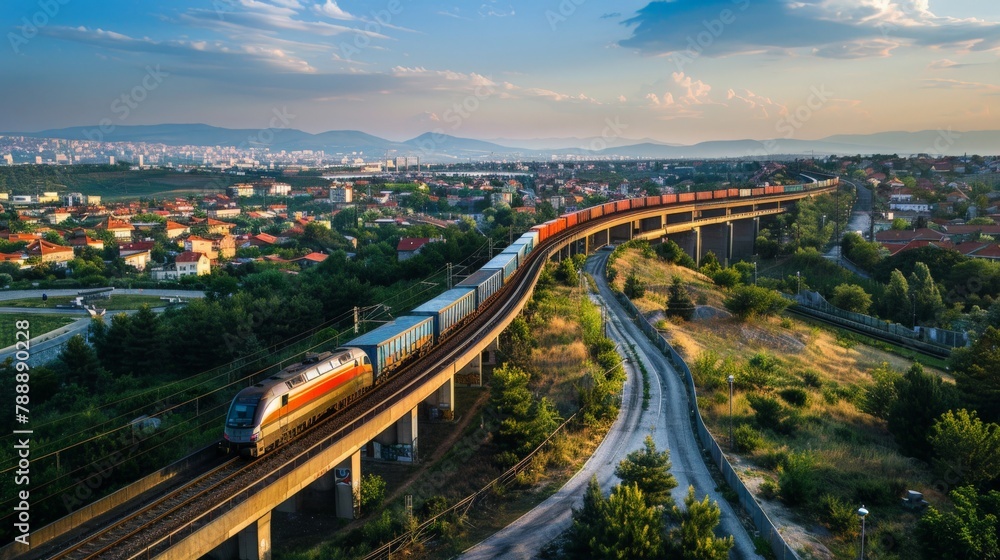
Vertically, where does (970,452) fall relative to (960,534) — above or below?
below

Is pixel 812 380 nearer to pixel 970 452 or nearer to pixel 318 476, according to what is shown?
pixel 970 452

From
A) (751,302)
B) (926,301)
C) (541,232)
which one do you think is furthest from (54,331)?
(926,301)

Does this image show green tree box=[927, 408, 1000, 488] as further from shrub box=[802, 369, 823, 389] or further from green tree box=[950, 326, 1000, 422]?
shrub box=[802, 369, 823, 389]

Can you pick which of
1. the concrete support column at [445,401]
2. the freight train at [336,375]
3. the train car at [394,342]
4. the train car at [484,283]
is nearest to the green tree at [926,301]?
the train car at [484,283]

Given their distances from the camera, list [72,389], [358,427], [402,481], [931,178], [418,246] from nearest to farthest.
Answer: [358,427], [402,481], [72,389], [418,246], [931,178]

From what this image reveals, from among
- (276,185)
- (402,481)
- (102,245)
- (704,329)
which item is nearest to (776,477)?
(402,481)

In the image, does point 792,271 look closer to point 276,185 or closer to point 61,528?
point 61,528
